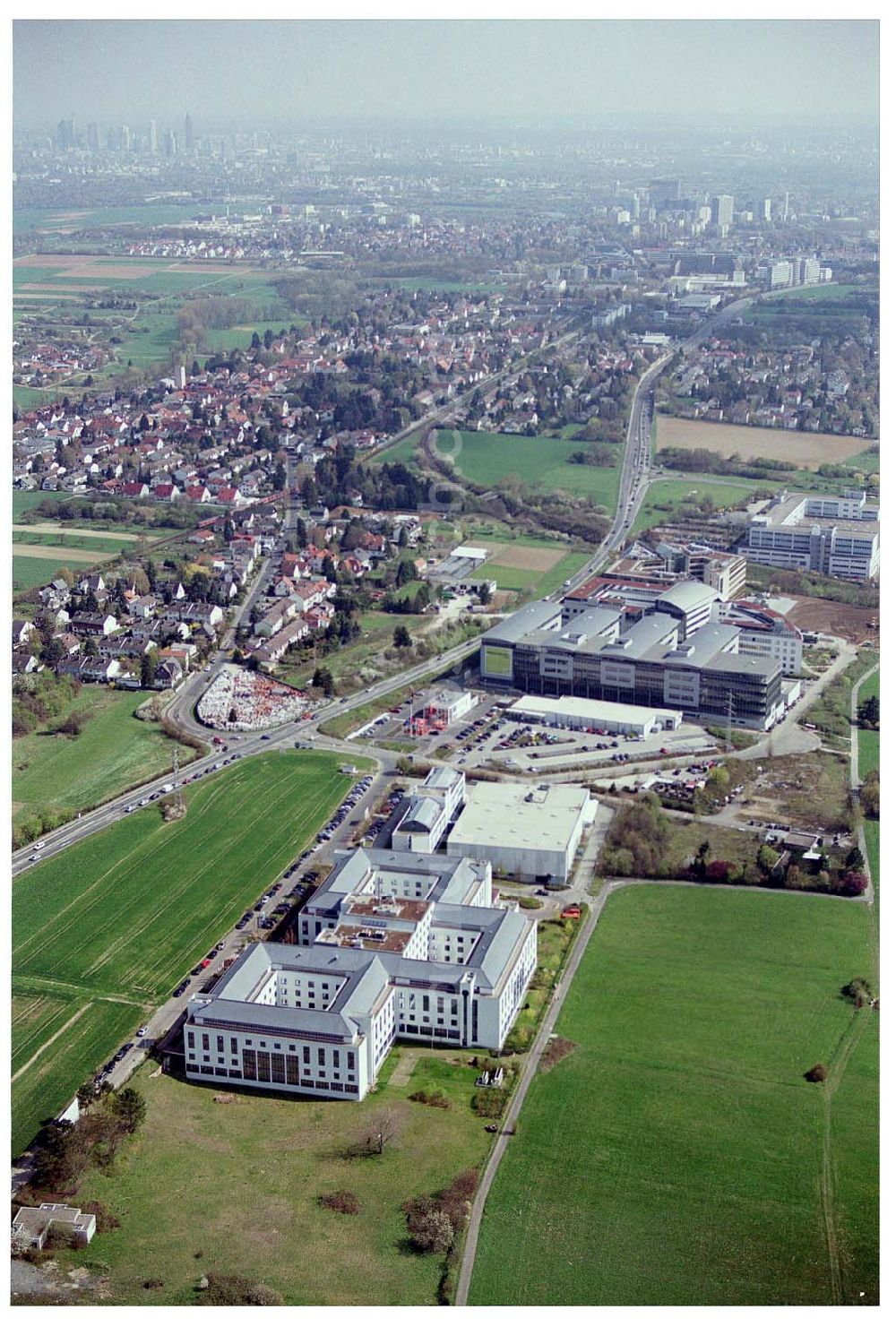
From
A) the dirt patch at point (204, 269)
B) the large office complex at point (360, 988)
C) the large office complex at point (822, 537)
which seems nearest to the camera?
the large office complex at point (360, 988)

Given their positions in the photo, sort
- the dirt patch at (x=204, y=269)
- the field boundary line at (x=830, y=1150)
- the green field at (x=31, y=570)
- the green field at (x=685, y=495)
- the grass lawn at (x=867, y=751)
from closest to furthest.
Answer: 1. the field boundary line at (x=830, y=1150)
2. the grass lawn at (x=867, y=751)
3. the green field at (x=31, y=570)
4. the green field at (x=685, y=495)
5. the dirt patch at (x=204, y=269)

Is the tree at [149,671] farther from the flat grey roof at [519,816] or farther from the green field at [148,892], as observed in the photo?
the flat grey roof at [519,816]

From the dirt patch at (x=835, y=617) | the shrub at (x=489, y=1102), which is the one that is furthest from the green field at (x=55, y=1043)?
the dirt patch at (x=835, y=617)

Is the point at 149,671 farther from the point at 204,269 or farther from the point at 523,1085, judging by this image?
the point at 204,269

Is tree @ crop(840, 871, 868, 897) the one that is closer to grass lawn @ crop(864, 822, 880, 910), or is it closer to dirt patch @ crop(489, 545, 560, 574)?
grass lawn @ crop(864, 822, 880, 910)

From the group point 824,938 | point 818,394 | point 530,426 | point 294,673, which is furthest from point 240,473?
point 824,938

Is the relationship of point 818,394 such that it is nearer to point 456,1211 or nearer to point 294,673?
point 294,673
